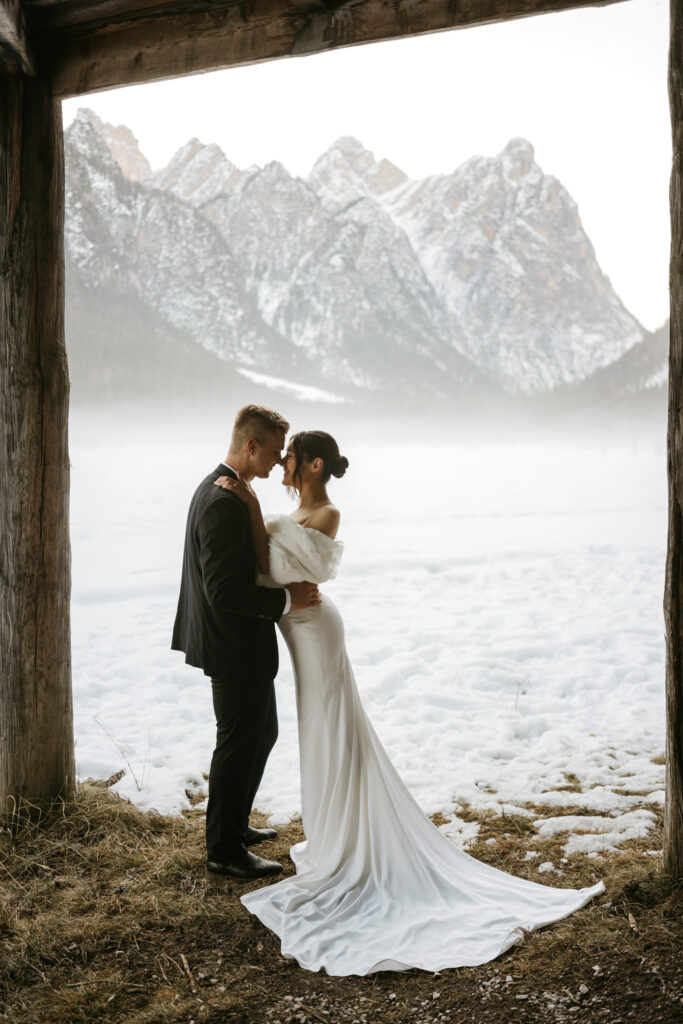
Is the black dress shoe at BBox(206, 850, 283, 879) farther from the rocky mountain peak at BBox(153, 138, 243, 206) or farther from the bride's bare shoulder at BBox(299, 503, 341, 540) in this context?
the rocky mountain peak at BBox(153, 138, 243, 206)

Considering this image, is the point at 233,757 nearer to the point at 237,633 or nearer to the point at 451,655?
the point at 237,633

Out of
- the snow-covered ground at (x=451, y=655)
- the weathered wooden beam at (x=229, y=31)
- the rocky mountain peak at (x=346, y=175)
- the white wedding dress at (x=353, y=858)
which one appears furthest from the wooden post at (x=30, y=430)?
the rocky mountain peak at (x=346, y=175)

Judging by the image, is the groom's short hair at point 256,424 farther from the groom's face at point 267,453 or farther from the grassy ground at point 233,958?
the grassy ground at point 233,958

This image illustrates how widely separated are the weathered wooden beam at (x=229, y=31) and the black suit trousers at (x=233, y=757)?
2.70 meters

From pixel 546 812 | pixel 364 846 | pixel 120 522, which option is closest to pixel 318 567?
pixel 364 846

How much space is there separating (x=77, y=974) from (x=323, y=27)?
12.3 feet

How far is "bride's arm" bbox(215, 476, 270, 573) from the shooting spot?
3.31m

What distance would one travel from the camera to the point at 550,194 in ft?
165

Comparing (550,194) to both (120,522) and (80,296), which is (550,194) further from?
(120,522)

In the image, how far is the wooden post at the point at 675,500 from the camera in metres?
→ 3.09

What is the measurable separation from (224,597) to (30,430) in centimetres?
137

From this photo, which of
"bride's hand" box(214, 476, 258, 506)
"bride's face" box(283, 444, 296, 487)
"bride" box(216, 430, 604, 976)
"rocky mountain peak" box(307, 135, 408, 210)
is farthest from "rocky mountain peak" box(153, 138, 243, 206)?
"bride" box(216, 430, 604, 976)

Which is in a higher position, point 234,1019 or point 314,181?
point 314,181

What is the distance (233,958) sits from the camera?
2879mm
